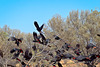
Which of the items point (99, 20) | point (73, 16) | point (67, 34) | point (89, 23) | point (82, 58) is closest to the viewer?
point (82, 58)

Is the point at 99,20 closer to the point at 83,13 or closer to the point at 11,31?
the point at 83,13

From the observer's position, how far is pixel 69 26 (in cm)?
1338

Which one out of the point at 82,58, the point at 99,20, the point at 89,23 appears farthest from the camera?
the point at 89,23

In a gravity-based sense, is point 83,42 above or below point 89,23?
below

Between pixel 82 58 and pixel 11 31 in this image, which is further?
pixel 11 31

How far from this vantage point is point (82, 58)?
56.3 inches

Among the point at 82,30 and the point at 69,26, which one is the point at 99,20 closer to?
the point at 82,30

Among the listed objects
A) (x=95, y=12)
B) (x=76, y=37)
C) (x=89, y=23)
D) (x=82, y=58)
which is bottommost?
(x=82, y=58)

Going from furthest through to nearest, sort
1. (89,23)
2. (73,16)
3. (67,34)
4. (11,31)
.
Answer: (11,31), (73,16), (67,34), (89,23)

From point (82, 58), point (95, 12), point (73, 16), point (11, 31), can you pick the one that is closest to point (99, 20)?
point (95, 12)

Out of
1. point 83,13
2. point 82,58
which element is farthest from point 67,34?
point 82,58

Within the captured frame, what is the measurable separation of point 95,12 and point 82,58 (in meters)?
11.4

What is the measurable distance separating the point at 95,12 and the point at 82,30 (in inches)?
96.2

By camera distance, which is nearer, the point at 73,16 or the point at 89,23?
the point at 89,23
